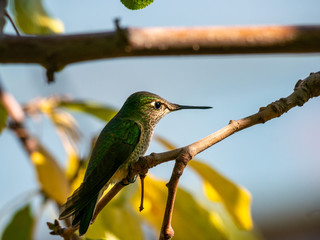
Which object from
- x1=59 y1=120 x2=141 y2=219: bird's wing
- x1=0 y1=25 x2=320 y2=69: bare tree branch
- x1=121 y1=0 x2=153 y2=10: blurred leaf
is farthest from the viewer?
x1=0 y1=25 x2=320 y2=69: bare tree branch

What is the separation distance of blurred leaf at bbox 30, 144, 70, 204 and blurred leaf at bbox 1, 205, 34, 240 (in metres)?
0.32

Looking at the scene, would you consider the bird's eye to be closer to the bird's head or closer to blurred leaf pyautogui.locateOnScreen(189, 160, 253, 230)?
the bird's head

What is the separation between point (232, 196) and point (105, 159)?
0.53m

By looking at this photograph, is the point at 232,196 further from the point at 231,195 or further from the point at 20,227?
the point at 20,227

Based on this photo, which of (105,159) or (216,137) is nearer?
(216,137)

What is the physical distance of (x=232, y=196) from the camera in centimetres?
202

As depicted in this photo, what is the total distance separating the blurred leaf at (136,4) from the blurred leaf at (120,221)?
40.4 inches

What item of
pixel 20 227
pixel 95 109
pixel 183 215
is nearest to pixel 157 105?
pixel 95 109

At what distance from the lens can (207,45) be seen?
1.94 m

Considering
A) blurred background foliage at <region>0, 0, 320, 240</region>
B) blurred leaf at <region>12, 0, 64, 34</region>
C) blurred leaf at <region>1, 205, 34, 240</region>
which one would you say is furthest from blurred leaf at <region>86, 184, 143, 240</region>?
blurred leaf at <region>12, 0, 64, 34</region>

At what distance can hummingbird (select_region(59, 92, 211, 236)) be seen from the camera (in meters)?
1.74

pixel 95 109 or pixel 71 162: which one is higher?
pixel 95 109

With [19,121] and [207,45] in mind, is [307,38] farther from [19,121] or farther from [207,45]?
[19,121]

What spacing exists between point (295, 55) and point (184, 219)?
2.67 feet
